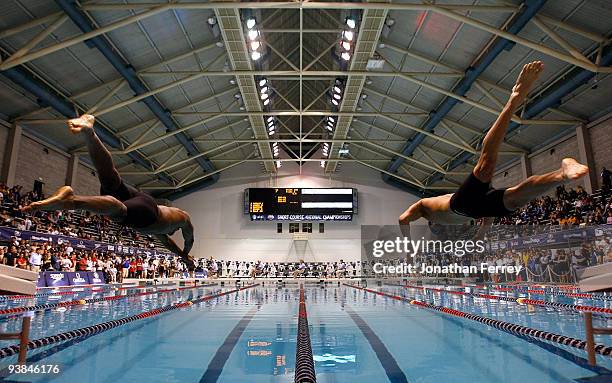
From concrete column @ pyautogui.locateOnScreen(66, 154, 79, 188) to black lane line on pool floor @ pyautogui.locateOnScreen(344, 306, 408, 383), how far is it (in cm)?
1797

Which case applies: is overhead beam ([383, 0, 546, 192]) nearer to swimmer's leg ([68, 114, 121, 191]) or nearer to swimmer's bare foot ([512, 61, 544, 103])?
swimmer's bare foot ([512, 61, 544, 103])

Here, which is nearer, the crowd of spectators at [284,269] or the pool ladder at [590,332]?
the pool ladder at [590,332]

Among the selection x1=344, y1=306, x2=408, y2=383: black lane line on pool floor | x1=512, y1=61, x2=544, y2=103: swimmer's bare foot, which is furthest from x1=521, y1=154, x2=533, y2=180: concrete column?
x1=512, y1=61, x2=544, y2=103: swimmer's bare foot

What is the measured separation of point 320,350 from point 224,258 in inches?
999

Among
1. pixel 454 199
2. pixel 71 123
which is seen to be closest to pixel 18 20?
pixel 71 123

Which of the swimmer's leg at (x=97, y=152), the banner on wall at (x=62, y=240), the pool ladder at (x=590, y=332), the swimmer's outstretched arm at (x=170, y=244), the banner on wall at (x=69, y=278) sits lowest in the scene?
the pool ladder at (x=590, y=332)

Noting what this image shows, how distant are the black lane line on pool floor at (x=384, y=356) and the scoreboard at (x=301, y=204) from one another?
20.7 meters

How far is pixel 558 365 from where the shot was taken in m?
3.35

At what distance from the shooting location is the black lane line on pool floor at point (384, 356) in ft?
10.1

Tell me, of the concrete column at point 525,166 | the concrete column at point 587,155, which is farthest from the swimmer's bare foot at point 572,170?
the concrete column at point 525,166

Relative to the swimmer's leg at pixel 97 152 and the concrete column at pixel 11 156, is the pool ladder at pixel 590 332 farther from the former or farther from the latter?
the concrete column at pixel 11 156

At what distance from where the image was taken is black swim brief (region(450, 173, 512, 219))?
11.6 ft

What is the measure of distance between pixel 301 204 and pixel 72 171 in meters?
12.7

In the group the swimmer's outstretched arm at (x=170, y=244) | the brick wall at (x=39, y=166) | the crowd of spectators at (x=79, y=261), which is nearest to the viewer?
the swimmer's outstretched arm at (x=170, y=244)
